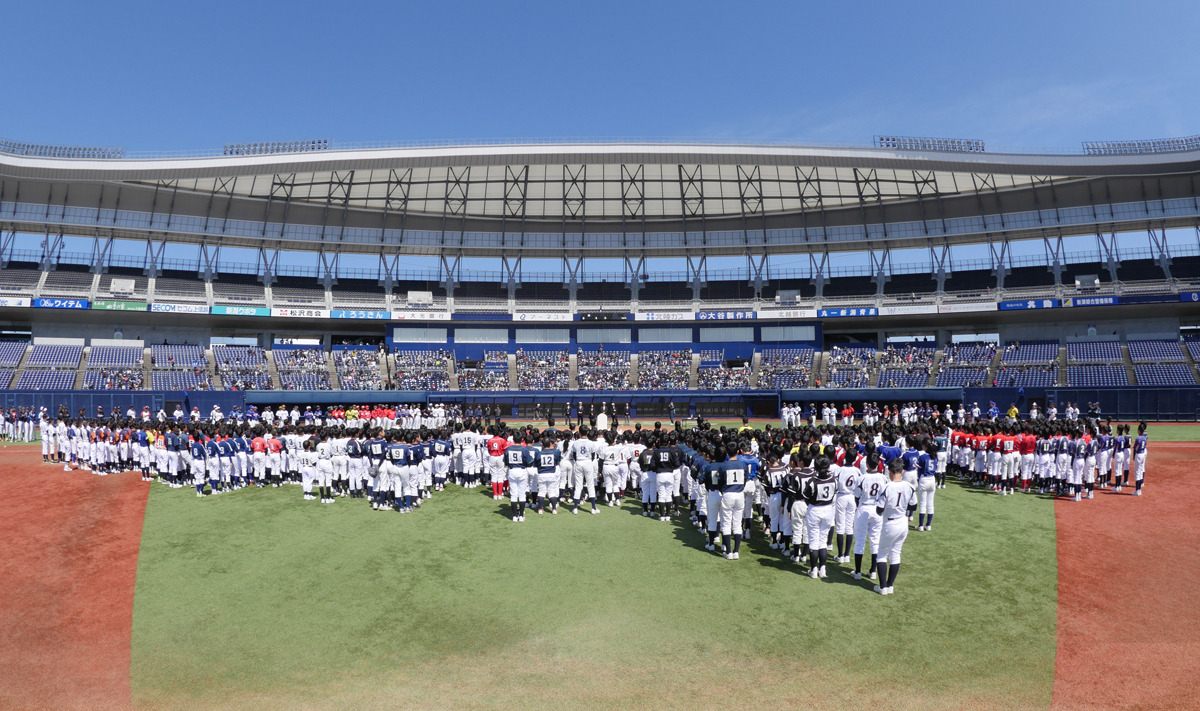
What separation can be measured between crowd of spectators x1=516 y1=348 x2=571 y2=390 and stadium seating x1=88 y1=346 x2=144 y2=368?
2648 cm

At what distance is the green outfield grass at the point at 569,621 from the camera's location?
22.2 feet

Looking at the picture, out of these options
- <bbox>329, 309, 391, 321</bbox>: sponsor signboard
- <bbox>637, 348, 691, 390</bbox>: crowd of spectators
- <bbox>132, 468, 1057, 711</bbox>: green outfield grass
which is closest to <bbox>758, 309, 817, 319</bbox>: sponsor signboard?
<bbox>637, 348, 691, 390</bbox>: crowd of spectators

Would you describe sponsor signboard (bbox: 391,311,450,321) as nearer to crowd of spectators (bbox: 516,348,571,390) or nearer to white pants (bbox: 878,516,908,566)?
crowd of spectators (bbox: 516,348,571,390)

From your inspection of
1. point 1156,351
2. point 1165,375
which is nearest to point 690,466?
point 1165,375

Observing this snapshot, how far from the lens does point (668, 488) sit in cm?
1376

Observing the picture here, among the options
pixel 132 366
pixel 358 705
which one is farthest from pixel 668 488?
pixel 132 366

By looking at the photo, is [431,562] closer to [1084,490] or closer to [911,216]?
[1084,490]

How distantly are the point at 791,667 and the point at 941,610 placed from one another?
10.3 ft

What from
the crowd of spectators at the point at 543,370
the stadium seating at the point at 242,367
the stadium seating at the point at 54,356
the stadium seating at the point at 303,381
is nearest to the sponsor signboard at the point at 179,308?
the stadium seating at the point at 242,367

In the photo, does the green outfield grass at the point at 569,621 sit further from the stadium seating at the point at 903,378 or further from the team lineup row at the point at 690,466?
the stadium seating at the point at 903,378

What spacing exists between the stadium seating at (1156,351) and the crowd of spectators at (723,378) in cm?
2514

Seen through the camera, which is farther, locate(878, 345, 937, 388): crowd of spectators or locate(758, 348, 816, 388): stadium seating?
locate(758, 348, 816, 388): stadium seating

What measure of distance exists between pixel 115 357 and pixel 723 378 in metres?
44.0

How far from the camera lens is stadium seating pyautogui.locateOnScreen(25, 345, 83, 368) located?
4056cm
